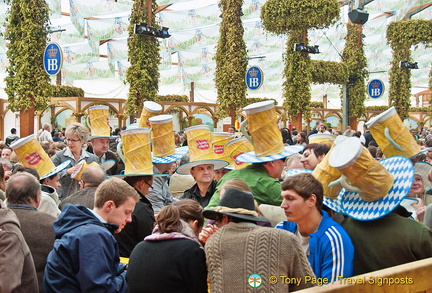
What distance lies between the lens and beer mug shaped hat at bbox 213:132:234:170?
595cm

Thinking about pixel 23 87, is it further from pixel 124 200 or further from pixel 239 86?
pixel 124 200

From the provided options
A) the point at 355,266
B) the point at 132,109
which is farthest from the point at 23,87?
the point at 355,266

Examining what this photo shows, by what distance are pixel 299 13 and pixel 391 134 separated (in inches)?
440

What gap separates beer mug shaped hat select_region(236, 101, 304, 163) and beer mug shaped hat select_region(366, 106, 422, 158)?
0.59 meters

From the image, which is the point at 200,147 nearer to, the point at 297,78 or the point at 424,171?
the point at 424,171

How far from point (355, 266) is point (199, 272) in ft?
Answer: 2.61

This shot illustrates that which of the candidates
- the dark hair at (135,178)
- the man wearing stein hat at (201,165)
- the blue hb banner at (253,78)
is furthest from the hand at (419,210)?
the blue hb banner at (253,78)

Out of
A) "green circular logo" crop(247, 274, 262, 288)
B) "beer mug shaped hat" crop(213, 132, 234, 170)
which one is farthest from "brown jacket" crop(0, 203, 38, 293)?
"beer mug shaped hat" crop(213, 132, 234, 170)

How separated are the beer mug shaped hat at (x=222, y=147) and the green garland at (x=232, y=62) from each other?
9.89 meters

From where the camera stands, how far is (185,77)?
104 ft

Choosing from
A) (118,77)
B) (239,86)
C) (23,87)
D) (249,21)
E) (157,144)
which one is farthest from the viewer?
(118,77)

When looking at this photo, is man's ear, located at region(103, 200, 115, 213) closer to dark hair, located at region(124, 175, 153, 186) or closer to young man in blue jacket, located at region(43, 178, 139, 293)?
young man in blue jacket, located at region(43, 178, 139, 293)

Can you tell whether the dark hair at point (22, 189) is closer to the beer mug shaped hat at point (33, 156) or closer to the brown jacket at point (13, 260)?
the brown jacket at point (13, 260)

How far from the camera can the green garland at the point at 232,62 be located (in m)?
15.9
